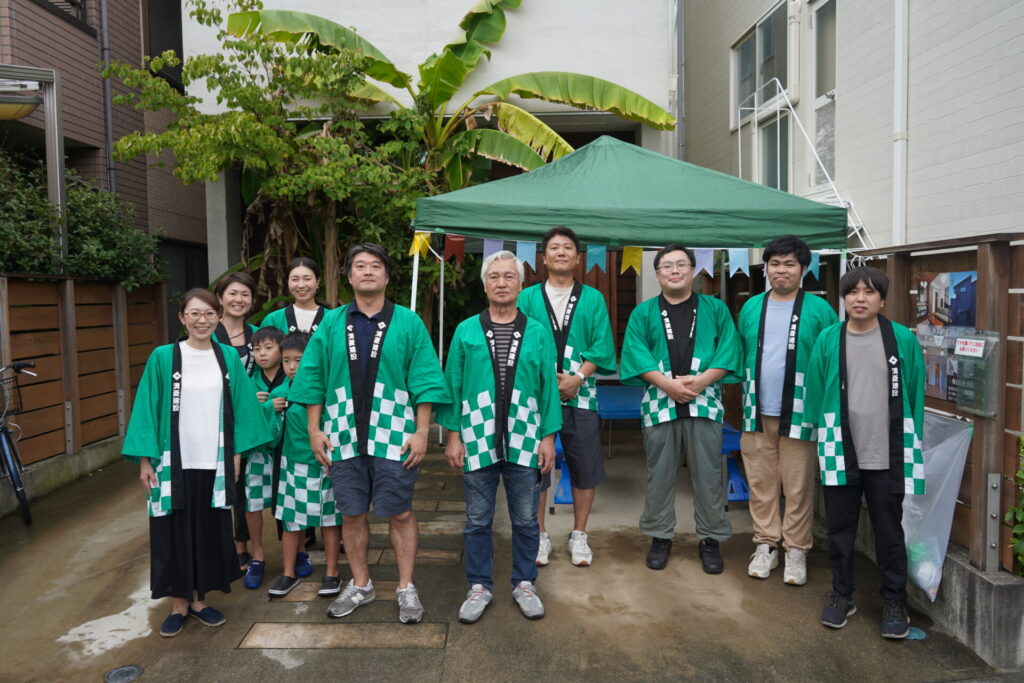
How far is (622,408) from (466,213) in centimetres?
228

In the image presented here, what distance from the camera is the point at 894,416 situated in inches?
134

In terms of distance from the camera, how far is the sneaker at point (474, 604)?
11.7 feet

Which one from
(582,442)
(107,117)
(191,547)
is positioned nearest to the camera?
(191,547)

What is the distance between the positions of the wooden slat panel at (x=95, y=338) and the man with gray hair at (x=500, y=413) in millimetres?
4570

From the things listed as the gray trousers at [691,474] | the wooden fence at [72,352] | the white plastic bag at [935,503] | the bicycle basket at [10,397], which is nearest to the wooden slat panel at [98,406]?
the wooden fence at [72,352]

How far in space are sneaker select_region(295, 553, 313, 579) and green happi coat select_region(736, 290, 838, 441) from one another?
271 centimetres

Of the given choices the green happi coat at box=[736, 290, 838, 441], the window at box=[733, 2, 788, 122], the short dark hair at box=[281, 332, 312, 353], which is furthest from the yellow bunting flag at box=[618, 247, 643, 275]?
the window at box=[733, 2, 788, 122]

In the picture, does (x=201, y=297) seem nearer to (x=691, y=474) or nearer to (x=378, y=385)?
(x=378, y=385)

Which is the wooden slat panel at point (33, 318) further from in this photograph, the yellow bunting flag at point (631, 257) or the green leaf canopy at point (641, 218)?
the yellow bunting flag at point (631, 257)

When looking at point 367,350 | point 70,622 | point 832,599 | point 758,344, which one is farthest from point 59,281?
point 832,599

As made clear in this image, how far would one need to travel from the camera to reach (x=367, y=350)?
3.51 m

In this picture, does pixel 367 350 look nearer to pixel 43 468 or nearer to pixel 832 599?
pixel 832 599

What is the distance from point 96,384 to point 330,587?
13.8 ft

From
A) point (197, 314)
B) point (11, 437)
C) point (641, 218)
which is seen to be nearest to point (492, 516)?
point (197, 314)
